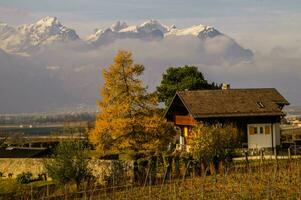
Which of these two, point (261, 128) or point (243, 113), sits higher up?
point (243, 113)

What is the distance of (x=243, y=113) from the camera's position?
48.2 metres

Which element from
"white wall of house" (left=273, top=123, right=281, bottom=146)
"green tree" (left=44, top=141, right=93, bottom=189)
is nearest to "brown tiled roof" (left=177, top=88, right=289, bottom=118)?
"white wall of house" (left=273, top=123, right=281, bottom=146)

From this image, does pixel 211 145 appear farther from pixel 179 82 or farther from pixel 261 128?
pixel 179 82

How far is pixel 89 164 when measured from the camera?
3916 centimetres

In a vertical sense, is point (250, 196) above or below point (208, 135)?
below

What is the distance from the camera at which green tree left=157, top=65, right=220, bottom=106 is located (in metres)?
66.0

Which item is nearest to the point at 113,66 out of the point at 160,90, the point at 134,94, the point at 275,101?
the point at 134,94

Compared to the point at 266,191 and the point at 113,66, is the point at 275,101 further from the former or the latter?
the point at 266,191

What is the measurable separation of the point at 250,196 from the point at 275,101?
25692mm

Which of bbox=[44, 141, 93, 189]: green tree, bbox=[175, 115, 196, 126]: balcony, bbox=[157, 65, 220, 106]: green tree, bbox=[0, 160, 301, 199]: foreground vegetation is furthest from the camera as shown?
bbox=[157, 65, 220, 106]: green tree

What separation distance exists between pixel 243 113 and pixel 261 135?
2.73 m

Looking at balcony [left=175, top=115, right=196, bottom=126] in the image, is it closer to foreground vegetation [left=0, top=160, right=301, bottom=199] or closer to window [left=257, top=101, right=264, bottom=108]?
window [left=257, top=101, right=264, bottom=108]

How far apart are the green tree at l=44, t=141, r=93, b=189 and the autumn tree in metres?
7.24

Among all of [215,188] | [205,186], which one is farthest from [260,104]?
[215,188]
